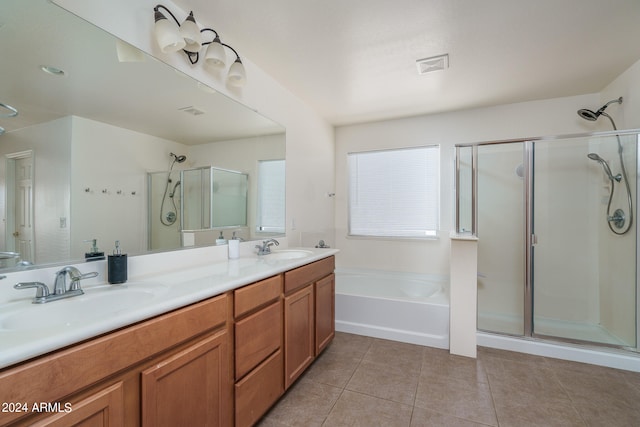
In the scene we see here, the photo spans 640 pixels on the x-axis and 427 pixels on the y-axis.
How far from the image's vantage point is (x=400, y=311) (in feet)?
8.40

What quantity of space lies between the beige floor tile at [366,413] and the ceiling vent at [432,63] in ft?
8.18

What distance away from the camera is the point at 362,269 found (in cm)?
363

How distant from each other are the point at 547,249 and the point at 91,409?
137 inches

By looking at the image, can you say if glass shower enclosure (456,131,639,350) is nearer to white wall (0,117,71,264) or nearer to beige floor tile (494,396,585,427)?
beige floor tile (494,396,585,427)

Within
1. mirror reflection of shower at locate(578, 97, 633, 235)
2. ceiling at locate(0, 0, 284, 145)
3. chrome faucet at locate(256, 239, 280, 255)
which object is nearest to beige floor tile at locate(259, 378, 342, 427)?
chrome faucet at locate(256, 239, 280, 255)

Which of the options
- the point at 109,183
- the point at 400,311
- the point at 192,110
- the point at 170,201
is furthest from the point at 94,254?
the point at 400,311

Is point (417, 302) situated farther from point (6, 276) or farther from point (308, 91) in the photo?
point (6, 276)

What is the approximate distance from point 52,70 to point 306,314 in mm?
1839

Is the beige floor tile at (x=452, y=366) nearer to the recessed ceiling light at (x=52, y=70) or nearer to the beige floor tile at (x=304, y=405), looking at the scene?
the beige floor tile at (x=304, y=405)

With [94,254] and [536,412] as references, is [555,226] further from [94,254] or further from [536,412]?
[94,254]

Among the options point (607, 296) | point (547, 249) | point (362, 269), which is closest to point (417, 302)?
point (362, 269)

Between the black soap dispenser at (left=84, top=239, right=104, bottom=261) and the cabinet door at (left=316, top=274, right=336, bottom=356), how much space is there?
133 cm

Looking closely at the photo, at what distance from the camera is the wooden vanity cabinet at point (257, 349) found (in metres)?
1.29

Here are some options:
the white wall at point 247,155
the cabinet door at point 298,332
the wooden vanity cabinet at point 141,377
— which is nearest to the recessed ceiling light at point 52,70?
the white wall at point 247,155
